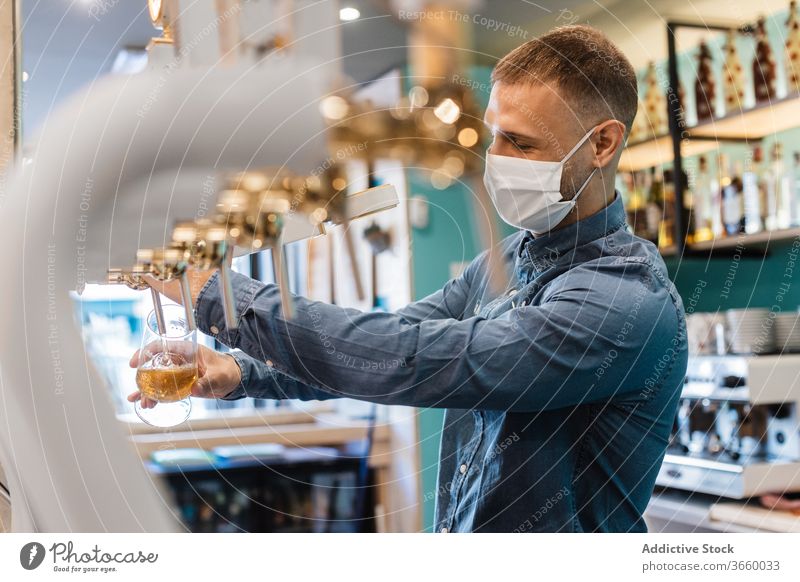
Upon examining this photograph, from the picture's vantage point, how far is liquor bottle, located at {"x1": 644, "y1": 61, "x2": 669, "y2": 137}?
79.5 inches

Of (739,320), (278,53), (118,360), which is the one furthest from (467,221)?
(739,320)

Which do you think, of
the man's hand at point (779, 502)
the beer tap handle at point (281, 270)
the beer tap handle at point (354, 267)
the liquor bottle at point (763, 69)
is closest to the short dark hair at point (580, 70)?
the beer tap handle at point (281, 270)

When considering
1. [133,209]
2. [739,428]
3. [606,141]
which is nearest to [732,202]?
[739,428]

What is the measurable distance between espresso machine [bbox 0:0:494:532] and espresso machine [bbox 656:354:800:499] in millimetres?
1104

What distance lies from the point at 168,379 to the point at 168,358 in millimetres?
20

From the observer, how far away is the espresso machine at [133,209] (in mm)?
529

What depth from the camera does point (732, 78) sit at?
1.84 m

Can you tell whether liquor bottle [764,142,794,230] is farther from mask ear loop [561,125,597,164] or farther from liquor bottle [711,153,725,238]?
mask ear loop [561,125,597,164]

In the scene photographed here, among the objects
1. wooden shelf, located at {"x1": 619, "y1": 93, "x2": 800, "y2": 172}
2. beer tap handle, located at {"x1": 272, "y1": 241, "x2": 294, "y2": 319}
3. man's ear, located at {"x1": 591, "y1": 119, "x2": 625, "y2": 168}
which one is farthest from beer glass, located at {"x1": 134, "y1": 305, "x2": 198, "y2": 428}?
wooden shelf, located at {"x1": 619, "y1": 93, "x2": 800, "y2": 172}

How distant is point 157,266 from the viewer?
1.93 ft

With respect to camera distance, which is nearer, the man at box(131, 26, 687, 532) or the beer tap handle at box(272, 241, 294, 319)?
the beer tap handle at box(272, 241, 294, 319)

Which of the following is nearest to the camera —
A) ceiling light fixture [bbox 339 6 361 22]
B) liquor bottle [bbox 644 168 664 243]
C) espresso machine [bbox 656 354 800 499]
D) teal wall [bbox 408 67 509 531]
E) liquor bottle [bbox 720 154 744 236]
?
ceiling light fixture [bbox 339 6 361 22]

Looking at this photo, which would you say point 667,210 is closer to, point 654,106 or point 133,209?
point 654,106
